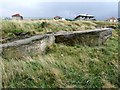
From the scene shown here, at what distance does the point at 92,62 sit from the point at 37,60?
178cm

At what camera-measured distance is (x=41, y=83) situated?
647 centimetres

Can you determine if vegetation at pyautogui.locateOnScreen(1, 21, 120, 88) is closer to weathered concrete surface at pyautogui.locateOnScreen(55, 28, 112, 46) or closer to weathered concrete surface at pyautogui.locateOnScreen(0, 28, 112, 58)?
weathered concrete surface at pyautogui.locateOnScreen(0, 28, 112, 58)

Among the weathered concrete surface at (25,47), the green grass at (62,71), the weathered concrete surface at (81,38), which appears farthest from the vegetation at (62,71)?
the weathered concrete surface at (81,38)

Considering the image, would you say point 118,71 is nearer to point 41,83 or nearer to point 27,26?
point 41,83

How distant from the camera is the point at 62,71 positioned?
7.28 meters

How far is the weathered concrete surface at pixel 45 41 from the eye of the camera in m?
8.00

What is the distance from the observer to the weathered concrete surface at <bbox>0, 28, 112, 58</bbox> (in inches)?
315

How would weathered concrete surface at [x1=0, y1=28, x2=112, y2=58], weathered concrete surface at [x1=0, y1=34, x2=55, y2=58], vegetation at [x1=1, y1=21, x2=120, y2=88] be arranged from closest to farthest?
1. vegetation at [x1=1, y1=21, x2=120, y2=88]
2. weathered concrete surface at [x1=0, y1=34, x2=55, y2=58]
3. weathered concrete surface at [x1=0, y1=28, x2=112, y2=58]

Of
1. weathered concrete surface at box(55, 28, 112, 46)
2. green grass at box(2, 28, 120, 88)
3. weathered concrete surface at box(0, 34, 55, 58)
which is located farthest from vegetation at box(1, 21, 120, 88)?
weathered concrete surface at box(55, 28, 112, 46)

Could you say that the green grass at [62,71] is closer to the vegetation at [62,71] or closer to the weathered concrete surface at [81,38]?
the vegetation at [62,71]

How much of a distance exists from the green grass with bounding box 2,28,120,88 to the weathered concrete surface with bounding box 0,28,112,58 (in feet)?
0.89

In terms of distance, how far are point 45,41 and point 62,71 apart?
9.81ft

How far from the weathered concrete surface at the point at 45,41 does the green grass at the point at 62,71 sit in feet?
0.89

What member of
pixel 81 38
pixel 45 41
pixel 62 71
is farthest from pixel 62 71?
pixel 81 38
